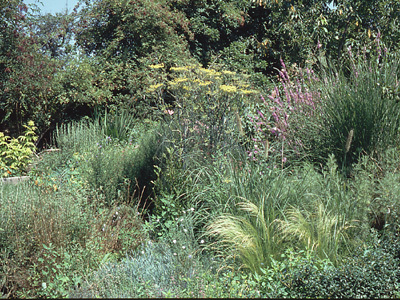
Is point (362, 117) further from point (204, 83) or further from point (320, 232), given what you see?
point (320, 232)

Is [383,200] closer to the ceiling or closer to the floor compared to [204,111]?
closer to the floor

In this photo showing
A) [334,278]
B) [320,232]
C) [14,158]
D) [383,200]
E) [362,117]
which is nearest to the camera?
[334,278]

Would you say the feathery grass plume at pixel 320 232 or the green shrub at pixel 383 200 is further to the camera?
the green shrub at pixel 383 200

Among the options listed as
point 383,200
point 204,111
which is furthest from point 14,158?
point 383,200

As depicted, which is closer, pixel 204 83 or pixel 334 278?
pixel 334 278

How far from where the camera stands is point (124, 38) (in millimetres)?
11930

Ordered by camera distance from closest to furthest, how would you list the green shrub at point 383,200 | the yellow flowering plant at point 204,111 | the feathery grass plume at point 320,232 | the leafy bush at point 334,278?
the leafy bush at point 334,278 → the feathery grass plume at point 320,232 → the green shrub at point 383,200 → the yellow flowering plant at point 204,111

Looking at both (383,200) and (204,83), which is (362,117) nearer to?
(383,200)

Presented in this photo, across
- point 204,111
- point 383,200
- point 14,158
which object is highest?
point 204,111

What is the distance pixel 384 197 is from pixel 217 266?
1.81 meters

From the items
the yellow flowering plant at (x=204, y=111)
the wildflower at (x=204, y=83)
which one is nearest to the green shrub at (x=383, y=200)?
the yellow flowering plant at (x=204, y=111)

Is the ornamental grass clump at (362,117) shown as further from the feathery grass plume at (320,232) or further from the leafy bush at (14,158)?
the leafy bush at (14,158)

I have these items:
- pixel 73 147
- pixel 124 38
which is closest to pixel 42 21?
pixel 124 38

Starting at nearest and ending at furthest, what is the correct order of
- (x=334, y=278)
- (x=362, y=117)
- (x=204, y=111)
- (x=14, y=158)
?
(x=334, y=278), (x=362, y=117), (x=204, y=111), (x=14, y=158)
